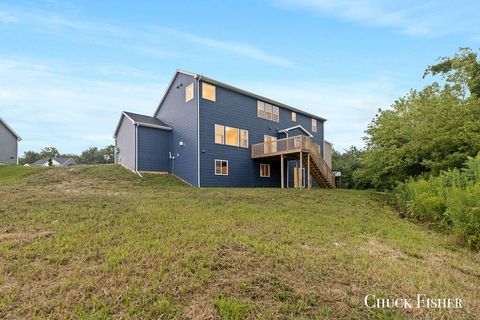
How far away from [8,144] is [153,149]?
16.4 meters

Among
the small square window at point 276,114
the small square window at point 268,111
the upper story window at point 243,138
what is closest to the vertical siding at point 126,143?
the upper story window at point 243,138

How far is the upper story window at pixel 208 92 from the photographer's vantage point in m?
16.4

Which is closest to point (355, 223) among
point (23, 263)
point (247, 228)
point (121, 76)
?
point (247, 228)

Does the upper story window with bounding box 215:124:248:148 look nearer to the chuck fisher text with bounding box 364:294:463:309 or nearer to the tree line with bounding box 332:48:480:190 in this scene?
the tree line with bounding box 332:48:480:190

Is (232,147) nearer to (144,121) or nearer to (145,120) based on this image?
(144,121)

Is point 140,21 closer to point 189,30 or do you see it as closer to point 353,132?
point 189,30

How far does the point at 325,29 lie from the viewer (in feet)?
42.6

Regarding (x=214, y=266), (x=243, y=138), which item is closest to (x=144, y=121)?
(x=243, y=138)

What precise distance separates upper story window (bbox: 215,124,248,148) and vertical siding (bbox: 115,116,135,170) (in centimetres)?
550

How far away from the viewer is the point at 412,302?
2.90 m

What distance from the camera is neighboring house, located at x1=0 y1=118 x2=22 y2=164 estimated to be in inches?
918

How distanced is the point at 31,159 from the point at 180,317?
256ft

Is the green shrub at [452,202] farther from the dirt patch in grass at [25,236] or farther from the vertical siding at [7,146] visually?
the vertical siding at [7,146]

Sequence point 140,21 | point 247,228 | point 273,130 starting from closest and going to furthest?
point 247,228
point 140,21
point 273,130
